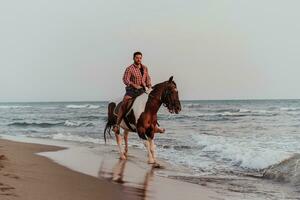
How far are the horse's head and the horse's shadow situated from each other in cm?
124

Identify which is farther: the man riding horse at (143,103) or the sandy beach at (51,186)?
the man riding horse at (143,103)

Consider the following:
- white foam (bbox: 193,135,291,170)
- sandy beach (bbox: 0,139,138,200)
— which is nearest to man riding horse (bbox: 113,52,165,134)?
white foam (bbox: 193,135,291,170)

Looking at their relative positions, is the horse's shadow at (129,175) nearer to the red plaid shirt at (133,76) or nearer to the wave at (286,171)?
the red plaid shirt at (133,76)

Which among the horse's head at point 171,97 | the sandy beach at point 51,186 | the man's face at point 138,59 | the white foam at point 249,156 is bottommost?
the white foam at point 249,156

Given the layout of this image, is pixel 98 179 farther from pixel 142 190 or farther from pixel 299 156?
pixel 299 156

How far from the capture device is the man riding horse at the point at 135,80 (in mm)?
9891

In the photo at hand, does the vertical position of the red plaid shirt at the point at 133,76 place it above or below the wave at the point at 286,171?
above

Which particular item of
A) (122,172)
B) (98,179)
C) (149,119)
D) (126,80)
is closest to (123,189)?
(98,179)

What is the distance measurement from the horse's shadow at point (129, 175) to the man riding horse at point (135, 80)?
4.51 feet

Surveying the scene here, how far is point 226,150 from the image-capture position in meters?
12.3

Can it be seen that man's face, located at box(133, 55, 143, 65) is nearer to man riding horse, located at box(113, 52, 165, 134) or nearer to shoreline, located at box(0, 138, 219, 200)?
man riding horse, located at box(113, 52, 165, 134)

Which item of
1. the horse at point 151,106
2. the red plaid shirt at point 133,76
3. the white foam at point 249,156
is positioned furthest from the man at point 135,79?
the white foam at point 249,156

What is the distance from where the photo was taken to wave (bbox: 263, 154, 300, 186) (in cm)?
814

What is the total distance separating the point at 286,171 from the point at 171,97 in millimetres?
2674
